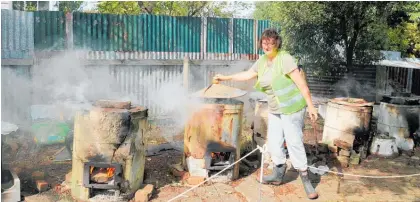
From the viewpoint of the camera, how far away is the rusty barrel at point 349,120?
7.76m

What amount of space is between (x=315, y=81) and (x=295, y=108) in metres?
9.67

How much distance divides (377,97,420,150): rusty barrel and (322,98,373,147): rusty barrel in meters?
1.12

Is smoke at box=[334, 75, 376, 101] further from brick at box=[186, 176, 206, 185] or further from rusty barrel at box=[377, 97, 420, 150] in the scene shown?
brick at box=[186, 176, 206, 185]

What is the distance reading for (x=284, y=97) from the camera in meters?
5.14

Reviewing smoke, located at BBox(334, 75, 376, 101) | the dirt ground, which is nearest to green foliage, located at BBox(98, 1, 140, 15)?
smoke, located at BBox(334, 75, 376, 101)

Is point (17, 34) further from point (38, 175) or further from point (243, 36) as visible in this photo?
point (243, 36)

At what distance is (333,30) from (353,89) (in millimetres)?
3035

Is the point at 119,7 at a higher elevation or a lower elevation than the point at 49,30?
higher

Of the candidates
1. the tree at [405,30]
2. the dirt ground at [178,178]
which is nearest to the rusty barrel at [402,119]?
the dirt ground at [178,178]

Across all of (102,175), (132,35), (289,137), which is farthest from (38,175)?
(132,35)

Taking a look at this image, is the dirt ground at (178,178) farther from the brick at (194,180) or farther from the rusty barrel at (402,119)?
the rusty barrel at (402,119)

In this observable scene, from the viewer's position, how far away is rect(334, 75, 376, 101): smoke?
13.5m

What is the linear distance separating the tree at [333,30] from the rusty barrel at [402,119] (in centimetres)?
319

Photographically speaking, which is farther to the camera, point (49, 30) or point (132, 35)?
point (132, 35)
